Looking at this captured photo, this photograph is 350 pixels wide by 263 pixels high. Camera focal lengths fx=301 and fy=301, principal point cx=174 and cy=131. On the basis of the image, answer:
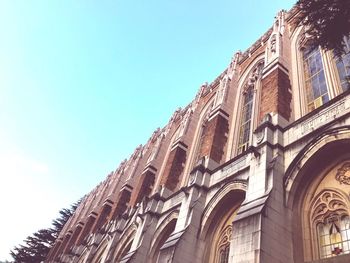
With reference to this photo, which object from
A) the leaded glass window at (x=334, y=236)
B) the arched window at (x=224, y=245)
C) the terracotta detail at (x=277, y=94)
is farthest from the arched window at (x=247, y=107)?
the leaded glass window at (x=334, y=236)

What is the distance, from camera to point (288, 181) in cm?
895

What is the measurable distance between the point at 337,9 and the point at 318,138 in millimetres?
3539

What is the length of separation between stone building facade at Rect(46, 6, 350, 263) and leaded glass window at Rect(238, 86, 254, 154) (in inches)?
2.8

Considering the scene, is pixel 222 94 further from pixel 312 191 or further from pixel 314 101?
pixel 312 191

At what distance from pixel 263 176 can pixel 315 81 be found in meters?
6.36

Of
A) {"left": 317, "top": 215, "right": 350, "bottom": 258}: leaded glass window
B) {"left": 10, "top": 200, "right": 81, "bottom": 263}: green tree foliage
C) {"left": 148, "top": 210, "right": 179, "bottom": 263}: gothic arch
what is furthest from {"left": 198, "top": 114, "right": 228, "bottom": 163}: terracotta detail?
{"left": 10, "top": 200, "right": 81, "bottom": 263}: green tree foliage

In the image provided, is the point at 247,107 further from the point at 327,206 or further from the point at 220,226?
the point at 327,206

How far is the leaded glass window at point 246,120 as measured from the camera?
594 inches

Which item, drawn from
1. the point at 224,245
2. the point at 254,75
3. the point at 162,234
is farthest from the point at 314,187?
the point at 254,75

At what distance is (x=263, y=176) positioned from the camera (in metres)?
9.13

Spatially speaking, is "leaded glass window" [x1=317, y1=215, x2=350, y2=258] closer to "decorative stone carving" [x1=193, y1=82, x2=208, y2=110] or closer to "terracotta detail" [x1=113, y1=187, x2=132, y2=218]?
"decorative stone carving" [x1=193, y1=82, x2=208, y2=110]

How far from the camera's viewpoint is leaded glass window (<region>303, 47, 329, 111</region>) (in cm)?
1213

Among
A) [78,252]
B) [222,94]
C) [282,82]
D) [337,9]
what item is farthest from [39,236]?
[337,9]

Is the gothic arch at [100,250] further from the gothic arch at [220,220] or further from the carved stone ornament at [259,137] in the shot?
the carved stone ornament at [259,137]
